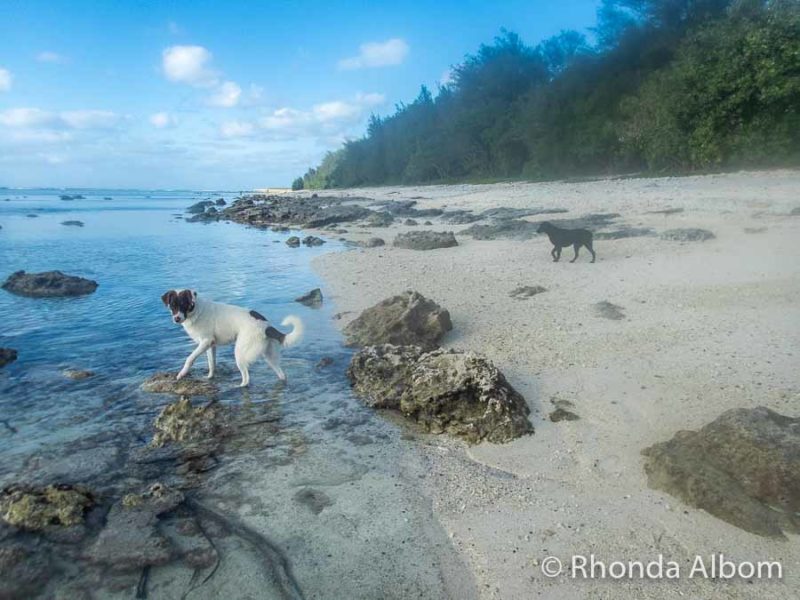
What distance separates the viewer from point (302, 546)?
126 inches

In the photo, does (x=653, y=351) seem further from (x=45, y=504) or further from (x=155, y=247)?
(x=155, y=247)

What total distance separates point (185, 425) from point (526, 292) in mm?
6578

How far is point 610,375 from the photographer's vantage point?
18.5ft

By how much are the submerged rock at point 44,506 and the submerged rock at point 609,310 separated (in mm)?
7004

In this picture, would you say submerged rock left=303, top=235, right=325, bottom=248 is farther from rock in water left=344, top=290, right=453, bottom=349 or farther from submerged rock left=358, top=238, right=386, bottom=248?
rock in water left=344, top=290, right=453, bottom=349

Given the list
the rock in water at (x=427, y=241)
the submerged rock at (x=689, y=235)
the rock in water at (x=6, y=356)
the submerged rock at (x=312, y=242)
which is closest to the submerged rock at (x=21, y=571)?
the rock in water at (x=6, y=356)

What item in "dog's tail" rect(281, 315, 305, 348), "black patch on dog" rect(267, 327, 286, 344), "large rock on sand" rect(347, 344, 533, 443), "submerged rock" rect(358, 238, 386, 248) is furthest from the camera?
"submerged rock" rect(358, 238, 386, 248)

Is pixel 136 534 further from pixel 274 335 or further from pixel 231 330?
pixel 231 330

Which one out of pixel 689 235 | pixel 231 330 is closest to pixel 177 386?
pixel 231 330

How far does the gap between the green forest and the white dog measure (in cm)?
2211

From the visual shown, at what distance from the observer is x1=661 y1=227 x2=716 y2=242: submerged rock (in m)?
11.7

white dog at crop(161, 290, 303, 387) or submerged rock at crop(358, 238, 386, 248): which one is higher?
white dog at crop(161, 290, 303, 387)

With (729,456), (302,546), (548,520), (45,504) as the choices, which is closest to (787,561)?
(729,456)

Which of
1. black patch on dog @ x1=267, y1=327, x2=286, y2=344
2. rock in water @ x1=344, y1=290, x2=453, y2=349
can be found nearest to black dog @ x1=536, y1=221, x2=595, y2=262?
rock in water @ x1=344, y1=290, x2=453, y2=349
